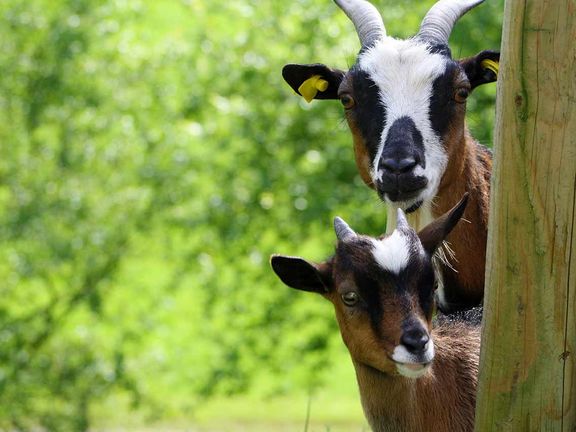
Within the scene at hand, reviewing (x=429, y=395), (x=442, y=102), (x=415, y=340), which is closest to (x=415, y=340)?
(x=415, y=340)

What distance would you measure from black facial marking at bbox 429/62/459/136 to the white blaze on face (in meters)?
0.02

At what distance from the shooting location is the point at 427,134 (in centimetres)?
656

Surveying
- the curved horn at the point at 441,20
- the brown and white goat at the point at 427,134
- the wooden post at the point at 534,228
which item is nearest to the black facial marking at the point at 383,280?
the wooden post at the point at 534,228

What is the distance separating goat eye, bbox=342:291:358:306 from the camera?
570 cm

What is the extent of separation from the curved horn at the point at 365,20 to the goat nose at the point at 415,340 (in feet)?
7.60

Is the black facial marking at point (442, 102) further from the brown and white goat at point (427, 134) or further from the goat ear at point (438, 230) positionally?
the goat ear at point (438, 230)

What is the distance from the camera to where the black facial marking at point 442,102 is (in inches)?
262

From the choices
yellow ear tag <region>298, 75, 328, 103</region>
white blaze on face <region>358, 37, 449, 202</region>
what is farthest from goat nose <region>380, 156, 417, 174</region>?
yellow ear tag <region>298, 75, 328, 103</region>

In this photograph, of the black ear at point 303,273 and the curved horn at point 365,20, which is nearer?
the black ear at point 303,273

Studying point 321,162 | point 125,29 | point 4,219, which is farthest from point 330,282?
point 125,29

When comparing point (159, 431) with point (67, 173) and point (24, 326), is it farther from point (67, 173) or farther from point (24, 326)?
point (67, 173)

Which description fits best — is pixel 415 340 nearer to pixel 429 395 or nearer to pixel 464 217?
pixel 429 395

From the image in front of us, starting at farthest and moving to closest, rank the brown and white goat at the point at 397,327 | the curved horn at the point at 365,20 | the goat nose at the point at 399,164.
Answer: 1. the curved horn at the point at 365,20
2. the goat nose at the point at 399,164
3. the brown and white goat at the point at 397,327

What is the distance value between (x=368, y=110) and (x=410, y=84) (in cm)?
27
